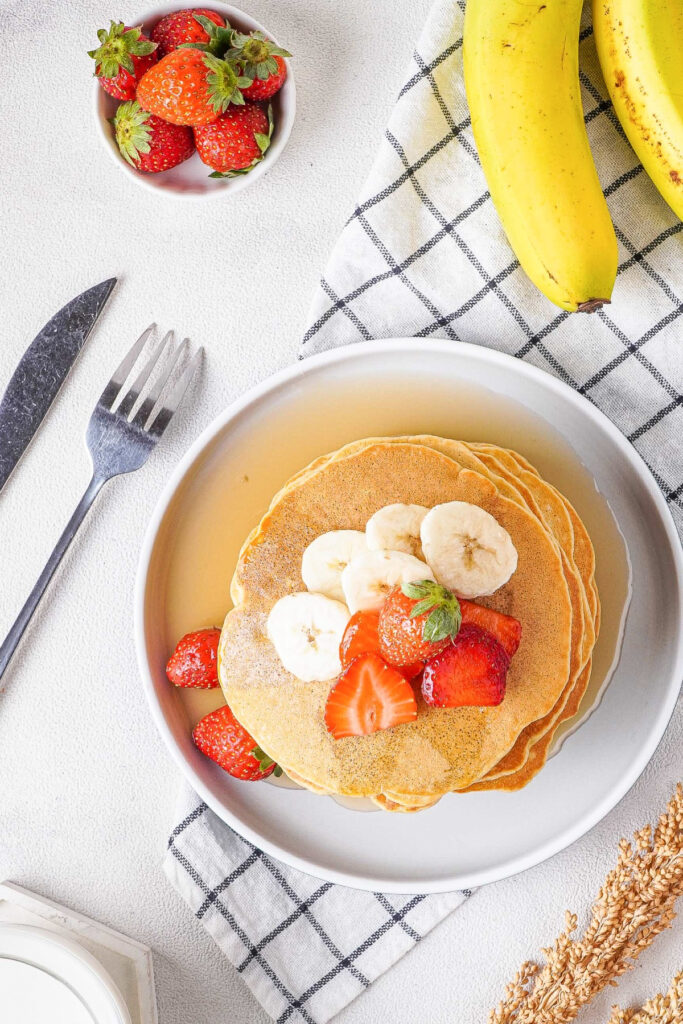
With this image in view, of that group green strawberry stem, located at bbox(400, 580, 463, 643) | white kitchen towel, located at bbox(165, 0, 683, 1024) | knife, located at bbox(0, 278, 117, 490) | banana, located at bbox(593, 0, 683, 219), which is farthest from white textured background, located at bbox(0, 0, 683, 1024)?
green strawberry stem, located at bbox(400, 580, 463, 643)

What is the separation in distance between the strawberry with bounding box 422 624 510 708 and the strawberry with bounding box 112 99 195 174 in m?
1.05

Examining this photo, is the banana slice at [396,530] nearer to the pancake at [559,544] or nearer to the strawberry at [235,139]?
the pancake at [559,544]

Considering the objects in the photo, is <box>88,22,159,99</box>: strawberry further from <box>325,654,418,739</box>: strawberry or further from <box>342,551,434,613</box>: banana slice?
<box>325,654,418,739</box>: strawberry

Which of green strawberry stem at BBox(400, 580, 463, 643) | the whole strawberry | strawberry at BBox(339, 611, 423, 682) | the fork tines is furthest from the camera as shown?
the fork tines

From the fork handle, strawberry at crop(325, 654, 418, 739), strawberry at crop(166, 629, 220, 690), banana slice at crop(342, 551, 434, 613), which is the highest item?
the fork handle

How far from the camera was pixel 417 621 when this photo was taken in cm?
121

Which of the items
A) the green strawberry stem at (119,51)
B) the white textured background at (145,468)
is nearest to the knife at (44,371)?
the white textured background at (145,468)

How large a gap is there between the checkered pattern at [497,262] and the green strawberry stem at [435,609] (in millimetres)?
574

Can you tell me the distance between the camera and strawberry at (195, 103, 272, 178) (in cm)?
151

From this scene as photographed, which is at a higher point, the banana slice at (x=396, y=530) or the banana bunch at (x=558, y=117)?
the banana bunch at (x=558, y=117)

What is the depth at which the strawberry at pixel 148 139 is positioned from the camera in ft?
4.99

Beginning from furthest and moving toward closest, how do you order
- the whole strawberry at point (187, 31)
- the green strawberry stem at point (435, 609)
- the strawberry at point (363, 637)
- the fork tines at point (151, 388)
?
1. the fork tines at point (151, 388)
2. the whole strawberry at point (187, 31)
3. the strawberry at point (363, 637)
4. the green strawberry stem at point (435, 609)

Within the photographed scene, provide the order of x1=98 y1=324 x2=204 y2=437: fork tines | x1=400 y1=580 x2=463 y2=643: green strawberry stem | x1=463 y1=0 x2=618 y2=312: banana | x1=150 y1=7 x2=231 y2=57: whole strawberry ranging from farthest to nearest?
x1=98 y1=324 x2=204 y2=437: fork tines < x1=150 y1=7 x2=231 y2=57: whole strawberry < x1=463 y1=0 x2=618 y2=312: banana < x1=400 y1=580 x2=463 y2=643: green strawberry stem

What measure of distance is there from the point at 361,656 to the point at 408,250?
0.78 meters
